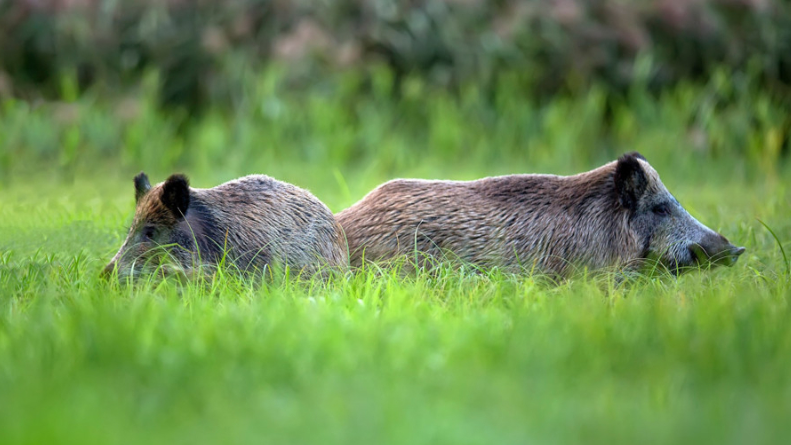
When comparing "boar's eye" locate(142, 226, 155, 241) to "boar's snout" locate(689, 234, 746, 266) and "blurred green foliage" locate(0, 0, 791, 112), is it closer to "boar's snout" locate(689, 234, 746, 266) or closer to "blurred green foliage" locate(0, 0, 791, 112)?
"boar's snout" locate(689, 234, 746, 266)

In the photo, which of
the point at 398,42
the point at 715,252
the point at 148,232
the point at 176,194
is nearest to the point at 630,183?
the point at 715,252

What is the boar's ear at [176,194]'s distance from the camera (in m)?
4.44

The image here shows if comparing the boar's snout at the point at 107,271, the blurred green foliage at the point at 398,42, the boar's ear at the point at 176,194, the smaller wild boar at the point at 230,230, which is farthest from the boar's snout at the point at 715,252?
the blurred green foliage at the point at 398,42

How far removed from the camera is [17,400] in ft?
8.41

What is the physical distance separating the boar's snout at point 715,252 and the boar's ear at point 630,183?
424 millimetres

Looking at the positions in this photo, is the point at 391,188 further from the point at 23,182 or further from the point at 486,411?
the point at 23,182

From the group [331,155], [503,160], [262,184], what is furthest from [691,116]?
[262,184]

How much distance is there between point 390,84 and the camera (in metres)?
10.3

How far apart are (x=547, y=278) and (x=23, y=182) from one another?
18.4 ft

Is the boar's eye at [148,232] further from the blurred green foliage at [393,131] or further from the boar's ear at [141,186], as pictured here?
the blurred green foliage at [393,131]

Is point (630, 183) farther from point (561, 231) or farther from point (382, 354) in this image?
point (382, 354)

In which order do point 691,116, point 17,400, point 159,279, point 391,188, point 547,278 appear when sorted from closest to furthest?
point 17,400 < point 159,279 < point 547,278 < point 391,188 < point 691,116

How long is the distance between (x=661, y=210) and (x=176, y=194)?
2765mm

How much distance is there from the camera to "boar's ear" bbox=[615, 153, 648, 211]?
16.8 ft
